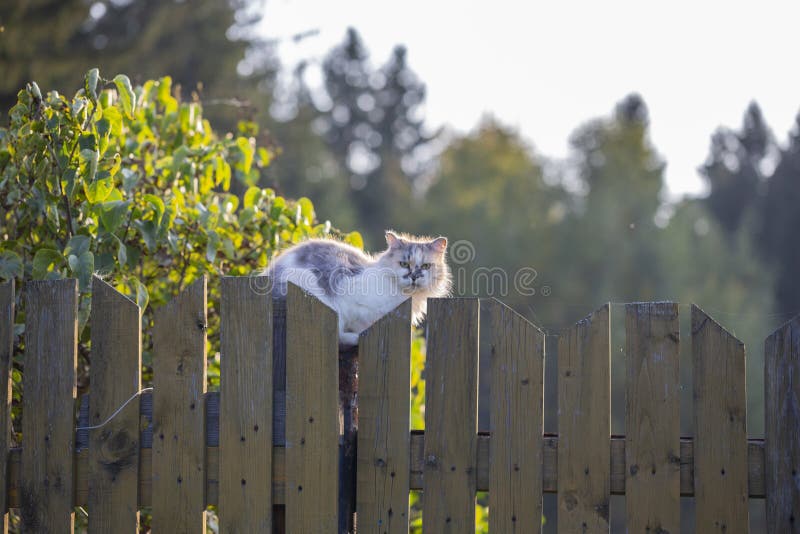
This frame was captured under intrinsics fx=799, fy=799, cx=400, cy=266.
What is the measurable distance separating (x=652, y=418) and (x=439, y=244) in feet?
5.12

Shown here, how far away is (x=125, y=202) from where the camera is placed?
2652mm

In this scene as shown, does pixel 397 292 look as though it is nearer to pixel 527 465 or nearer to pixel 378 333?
pixel 378 333

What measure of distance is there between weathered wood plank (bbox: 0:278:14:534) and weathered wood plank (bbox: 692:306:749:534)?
205cm

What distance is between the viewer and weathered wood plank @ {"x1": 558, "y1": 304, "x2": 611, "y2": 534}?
7.51ft

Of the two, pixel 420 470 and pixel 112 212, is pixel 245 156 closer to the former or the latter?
pixel 112 212

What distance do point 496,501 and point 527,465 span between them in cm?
14

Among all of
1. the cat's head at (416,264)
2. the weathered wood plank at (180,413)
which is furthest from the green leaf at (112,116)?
the cat's head at (416,264)

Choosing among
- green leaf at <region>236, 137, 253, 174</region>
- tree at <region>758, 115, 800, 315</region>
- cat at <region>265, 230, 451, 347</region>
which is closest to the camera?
cat at <region>265, 230, 451, 347</region>

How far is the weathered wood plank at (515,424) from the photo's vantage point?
90.4 inches

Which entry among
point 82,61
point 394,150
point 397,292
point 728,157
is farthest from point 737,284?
point 397,292

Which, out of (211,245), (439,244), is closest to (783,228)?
(439,244)

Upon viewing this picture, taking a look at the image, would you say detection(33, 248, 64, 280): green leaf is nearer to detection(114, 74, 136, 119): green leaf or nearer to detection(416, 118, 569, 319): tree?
detection(114, 74, 136, 119): green leaf

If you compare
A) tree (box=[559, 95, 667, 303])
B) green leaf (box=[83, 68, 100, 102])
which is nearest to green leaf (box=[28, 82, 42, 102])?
green leaf (box=[83, 68, 100, 102])

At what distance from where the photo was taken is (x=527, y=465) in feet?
7.55
